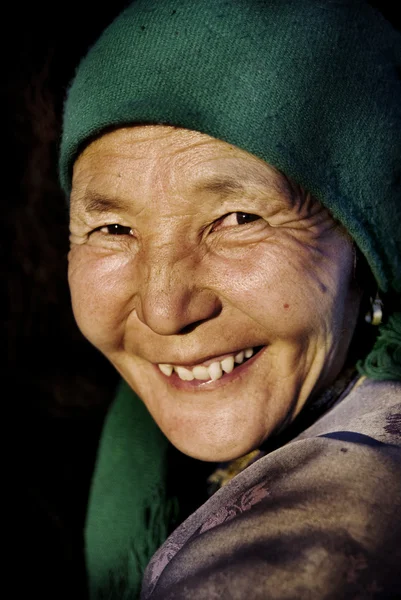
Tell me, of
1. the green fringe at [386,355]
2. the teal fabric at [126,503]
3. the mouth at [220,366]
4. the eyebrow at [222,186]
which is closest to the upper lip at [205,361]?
the mouth at [220,366]

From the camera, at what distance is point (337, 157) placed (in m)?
1.53

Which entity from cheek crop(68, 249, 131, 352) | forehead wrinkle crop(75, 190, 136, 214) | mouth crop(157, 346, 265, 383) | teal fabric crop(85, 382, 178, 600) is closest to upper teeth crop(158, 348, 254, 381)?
mouth crop(157, 346, 265, 383)

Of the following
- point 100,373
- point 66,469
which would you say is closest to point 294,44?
point 100,373

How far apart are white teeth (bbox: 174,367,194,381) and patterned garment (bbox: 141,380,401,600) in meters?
0.49

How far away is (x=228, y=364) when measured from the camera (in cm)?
167

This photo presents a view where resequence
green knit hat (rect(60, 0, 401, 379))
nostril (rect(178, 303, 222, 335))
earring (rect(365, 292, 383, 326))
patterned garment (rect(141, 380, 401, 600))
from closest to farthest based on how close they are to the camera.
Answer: patterned garment (rect(141, 380, 401, 600)), green knit hat (rect(60, 0, 401, 379)), nostril (rect(178, 303, 222, 335)), earring (rect(365, 292, 383, 326))

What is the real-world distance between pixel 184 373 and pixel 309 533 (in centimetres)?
78

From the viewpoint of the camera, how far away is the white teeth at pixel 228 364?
5.49 feet

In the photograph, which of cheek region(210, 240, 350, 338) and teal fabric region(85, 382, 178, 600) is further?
teal fabric region(85, 382, 178, 600)

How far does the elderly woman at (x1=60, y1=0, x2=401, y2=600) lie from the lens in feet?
4.81

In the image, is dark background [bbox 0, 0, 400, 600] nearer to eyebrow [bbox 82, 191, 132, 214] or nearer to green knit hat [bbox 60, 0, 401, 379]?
eyebrow [bbox 82, 191, 132, 214]

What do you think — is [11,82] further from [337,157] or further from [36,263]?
[337,157]

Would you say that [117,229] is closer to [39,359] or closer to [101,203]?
[101,203]

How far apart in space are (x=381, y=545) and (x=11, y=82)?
2512 millimetres
